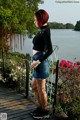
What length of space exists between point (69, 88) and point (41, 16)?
1.46 m

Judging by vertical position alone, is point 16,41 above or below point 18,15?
below

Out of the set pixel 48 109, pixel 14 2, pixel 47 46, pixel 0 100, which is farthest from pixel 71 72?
pixel 14 2

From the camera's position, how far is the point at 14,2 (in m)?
28.5

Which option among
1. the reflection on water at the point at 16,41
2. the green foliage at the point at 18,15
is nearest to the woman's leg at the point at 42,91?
the green foliage at the point at 18,15

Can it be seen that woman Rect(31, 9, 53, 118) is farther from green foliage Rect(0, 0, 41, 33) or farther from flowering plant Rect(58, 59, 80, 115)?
green foliage Rect(0, 0, 41, 33)

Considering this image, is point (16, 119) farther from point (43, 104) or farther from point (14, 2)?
point (14, 2)

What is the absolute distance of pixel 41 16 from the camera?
5.19m

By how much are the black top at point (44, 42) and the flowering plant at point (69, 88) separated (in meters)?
0.96

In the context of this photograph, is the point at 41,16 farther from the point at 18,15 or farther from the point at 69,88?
the point at 18,15

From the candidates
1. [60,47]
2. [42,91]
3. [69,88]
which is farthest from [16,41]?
[60,47]

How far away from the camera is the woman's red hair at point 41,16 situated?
5.19 meters

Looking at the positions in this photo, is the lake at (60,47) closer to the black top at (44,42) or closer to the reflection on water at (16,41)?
the reflection on water at (16,41)

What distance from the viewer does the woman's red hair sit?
5.19 meters

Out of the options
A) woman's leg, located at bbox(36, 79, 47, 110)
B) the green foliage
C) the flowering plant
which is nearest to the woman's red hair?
woman's leg, located at bbox(36, 79, 47, 110)
